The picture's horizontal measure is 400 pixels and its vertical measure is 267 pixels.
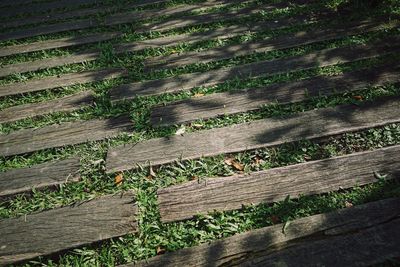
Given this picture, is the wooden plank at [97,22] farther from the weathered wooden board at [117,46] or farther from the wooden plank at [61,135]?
the wooden plank at [61,135]

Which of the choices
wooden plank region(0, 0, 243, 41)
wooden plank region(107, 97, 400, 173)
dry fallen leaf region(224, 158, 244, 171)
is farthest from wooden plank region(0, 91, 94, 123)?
wooden plank region(0, 0, 243, 41)

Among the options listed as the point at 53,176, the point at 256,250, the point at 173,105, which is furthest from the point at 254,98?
the point at 53,176

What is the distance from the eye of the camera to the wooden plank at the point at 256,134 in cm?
271

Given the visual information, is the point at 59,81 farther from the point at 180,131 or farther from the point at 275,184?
the point at 275,184

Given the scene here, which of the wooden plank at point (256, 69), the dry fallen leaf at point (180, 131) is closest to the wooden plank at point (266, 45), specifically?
the wooden plank at point (256, 69)

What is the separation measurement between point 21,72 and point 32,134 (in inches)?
52.2

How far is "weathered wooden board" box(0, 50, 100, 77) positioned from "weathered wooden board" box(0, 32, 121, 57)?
33cm

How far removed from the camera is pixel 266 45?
160 inches

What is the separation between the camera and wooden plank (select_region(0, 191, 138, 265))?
2.17m

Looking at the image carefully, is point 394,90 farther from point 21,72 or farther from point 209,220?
point 21,72

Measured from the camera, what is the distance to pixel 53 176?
104 inches

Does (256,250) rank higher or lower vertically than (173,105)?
lower

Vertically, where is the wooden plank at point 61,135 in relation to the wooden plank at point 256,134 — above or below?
above

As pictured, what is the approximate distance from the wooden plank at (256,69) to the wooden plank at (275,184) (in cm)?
134
